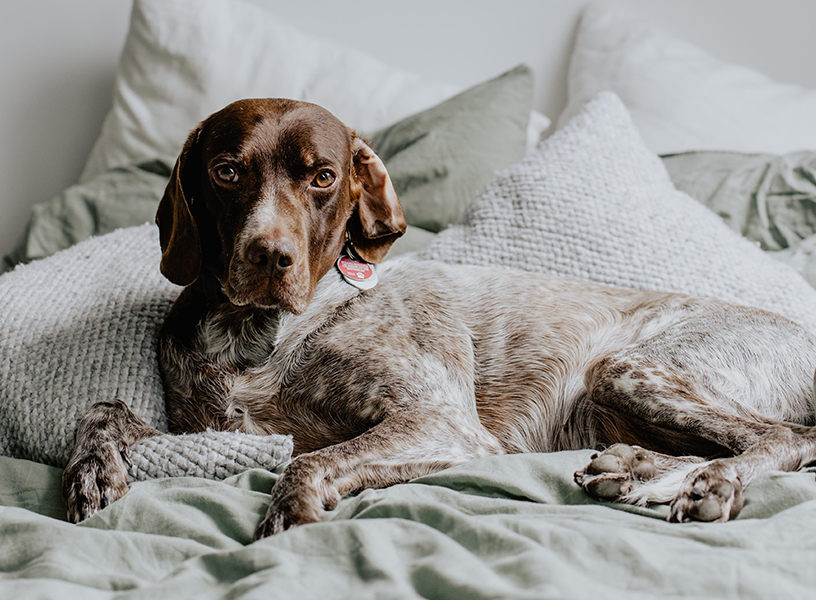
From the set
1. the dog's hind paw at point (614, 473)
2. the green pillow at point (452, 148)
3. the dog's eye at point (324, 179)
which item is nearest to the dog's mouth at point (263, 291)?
the dog's eye at point (324, 179)

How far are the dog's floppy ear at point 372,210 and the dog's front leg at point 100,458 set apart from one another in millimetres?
762

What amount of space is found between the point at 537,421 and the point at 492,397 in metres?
0.15

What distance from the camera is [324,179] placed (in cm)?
177

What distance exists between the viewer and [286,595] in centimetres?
91

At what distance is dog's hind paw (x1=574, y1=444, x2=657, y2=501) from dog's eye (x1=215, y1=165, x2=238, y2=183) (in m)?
1.06

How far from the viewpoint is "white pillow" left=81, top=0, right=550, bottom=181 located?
10.7 ft

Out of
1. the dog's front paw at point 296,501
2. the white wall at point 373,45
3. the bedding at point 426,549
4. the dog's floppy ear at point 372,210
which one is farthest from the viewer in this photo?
the white wall at point 373,45

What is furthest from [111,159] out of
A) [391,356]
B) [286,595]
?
[286,595]

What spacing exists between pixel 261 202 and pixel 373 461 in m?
0.67

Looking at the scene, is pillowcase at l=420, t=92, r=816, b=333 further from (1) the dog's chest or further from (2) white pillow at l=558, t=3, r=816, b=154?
(2) white pillow at l=558, t=3, r=816, b=154

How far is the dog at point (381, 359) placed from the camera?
156 cm

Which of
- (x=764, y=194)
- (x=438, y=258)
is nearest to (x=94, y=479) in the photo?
(x=438, y=258)

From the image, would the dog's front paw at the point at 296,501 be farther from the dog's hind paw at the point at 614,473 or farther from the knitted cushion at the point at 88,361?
the dog's hind paw at the point at 614,473

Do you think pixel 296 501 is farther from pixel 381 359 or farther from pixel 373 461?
pixel 381 359
